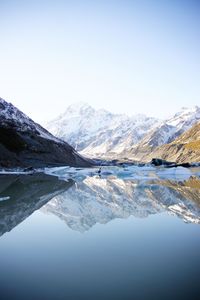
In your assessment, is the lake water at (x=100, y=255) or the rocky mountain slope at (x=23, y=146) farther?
the rocky mountain slope at (x=23, y=146)

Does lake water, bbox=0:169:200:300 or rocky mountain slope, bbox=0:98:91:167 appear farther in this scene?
rocky mountain slope, bbox=0:98:91:167

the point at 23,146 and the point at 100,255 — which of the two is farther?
the point at 23,146

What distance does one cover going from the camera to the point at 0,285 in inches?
353

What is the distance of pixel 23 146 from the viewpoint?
121m

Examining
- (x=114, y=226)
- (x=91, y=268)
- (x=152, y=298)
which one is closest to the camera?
(x=152, y=298)

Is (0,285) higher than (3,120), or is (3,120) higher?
(3,120)

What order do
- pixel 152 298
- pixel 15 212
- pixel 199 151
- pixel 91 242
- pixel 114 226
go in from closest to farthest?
1. pixel 152 298
2. pixel 91 242
3. pixel 114 226
4. pixel 15 212
5. pixel 199 151

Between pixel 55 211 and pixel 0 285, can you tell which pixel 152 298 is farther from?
pixel 55 211

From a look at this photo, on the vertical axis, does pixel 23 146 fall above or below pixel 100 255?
above

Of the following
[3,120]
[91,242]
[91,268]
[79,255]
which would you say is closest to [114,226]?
[91,242]

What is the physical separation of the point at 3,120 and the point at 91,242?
413 ft

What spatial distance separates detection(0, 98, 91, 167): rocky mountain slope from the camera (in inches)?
4188

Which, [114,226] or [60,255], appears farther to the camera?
[114,226]

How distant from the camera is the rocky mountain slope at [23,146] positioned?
10638 centimetres
